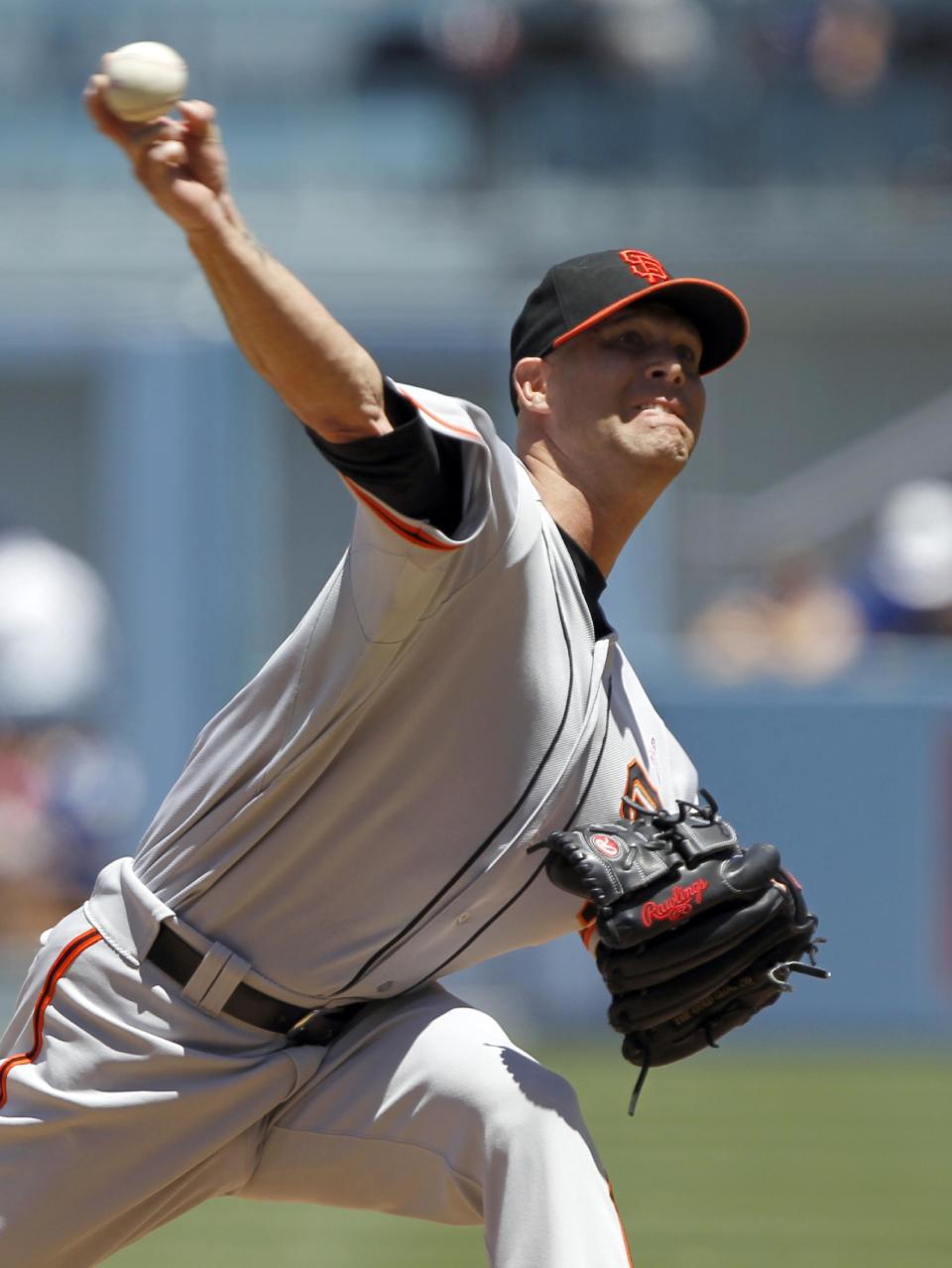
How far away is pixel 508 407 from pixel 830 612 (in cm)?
183

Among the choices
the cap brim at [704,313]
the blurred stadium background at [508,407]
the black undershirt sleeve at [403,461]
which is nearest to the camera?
the black undershirt sleeve at [403,461]

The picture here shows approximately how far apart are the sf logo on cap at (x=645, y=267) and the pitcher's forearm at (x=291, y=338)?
79 centimetres

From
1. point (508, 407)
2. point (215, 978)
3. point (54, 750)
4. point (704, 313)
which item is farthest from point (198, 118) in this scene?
point (54, 750)

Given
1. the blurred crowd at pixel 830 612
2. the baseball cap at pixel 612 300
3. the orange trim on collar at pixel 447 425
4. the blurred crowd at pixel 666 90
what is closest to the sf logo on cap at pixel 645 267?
the baseball cap at pixel 612 300

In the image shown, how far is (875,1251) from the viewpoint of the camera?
5.23 meters

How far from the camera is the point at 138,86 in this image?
2.36 metres

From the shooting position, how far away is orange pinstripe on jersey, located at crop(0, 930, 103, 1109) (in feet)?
9.88

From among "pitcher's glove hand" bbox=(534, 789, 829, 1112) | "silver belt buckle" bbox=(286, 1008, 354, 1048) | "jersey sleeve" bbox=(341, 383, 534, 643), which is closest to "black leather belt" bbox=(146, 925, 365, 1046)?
"silver belt buckle" bbox=(286, 1008, 354, 1048)

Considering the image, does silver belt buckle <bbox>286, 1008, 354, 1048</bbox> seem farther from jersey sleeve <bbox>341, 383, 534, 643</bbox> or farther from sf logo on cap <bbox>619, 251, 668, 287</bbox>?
sf logo on cap <bbox>619, 251, 668, 287</bbox>

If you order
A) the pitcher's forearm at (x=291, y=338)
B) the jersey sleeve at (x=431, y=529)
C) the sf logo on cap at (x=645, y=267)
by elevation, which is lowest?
the jersey sleeve at (x=431, y=529)

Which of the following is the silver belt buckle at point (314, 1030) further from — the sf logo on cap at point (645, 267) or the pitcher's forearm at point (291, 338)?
the sf logo on cap at point (645, 267)

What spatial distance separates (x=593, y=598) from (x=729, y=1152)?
3.96 metres

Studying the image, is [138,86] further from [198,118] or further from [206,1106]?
[206,1106]

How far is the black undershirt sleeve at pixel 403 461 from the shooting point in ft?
8.20
